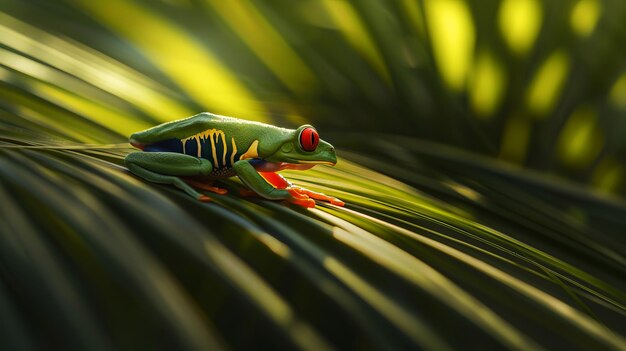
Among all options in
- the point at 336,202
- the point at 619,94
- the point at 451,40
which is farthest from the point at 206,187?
the point at 619,94

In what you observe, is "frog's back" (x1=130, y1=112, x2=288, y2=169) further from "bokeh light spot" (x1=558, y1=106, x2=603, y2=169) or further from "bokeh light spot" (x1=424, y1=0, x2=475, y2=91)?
"bokeh light spot" (x1=558, y1=106, x2=603, y2=169)

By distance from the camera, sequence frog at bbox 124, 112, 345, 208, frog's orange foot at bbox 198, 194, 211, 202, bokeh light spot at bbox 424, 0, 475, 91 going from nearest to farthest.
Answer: frog's orange foot at bbox 198, 194, 211, 202 < frog at bbox 124, 112, 345, 208 < bokeh light spot at bbox 424, 0, 475, 91

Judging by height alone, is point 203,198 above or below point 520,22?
below

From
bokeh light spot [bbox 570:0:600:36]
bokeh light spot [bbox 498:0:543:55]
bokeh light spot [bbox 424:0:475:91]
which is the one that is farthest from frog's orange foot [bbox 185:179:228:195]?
bokeh light spot [bbox 570:0:600:36]

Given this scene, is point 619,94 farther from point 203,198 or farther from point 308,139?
point 203,198

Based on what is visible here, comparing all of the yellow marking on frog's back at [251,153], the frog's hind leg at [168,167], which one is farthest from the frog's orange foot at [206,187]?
the yellow marking on frog's back at [251,153]

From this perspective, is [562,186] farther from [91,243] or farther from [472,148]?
[91,243]

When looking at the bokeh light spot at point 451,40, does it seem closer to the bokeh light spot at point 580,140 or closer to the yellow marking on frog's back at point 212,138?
the bokeh light spot at point 580,140

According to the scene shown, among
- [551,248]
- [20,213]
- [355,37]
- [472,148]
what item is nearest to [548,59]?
[472,148]
